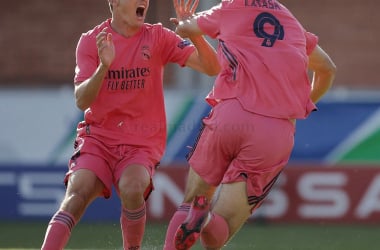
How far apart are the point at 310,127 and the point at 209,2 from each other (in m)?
2.61

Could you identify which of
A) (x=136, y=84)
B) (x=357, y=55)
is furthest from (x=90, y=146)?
(x=357, y=55)

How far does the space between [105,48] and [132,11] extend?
491 millimetres

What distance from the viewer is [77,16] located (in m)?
15.7

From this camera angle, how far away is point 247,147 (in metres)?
6.19

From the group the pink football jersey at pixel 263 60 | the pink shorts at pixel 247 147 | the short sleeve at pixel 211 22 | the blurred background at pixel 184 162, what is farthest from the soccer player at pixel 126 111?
the blurred background at pixel 184 162

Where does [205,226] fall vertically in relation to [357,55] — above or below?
above

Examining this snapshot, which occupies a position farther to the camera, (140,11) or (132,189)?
(140,11)

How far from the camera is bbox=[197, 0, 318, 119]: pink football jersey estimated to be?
6.16 meters

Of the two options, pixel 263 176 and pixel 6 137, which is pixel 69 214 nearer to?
pixel 263 176

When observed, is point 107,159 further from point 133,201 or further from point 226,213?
point 226,213

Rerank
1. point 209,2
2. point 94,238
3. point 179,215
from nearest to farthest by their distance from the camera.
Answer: point 179,215 → point 94,238 → point 209,2

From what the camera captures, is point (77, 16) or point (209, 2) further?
point (77, 16)

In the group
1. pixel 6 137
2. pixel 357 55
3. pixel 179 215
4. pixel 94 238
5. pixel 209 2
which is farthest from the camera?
pixel 357 55

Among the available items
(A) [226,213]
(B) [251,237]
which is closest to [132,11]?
(A) [226,213]
